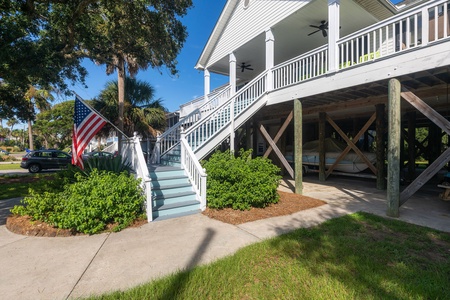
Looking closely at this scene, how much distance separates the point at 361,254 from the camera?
3170 millimetres

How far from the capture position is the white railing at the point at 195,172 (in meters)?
5.28

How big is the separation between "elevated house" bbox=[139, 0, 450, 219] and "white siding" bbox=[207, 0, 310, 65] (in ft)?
0.13

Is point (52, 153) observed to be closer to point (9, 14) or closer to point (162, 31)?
point (9, 14)

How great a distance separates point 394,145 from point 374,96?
301 cm

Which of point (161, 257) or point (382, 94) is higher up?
point (382, 94)

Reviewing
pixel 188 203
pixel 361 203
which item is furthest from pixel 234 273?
pixel 361 203

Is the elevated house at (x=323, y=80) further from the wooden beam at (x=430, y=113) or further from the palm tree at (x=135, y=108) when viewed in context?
the palm tree at (x=135, y=108)

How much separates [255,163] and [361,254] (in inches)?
134

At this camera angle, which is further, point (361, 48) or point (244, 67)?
point (244, 67)

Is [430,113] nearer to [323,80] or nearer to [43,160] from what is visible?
[323,80]

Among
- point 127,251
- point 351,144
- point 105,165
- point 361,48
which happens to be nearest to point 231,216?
point 127,251

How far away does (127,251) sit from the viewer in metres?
3.34

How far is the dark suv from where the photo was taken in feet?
47.9

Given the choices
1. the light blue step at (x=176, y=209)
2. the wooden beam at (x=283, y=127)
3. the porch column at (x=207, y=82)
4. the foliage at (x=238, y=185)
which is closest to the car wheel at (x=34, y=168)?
the porch column at (x=207, y=82)
